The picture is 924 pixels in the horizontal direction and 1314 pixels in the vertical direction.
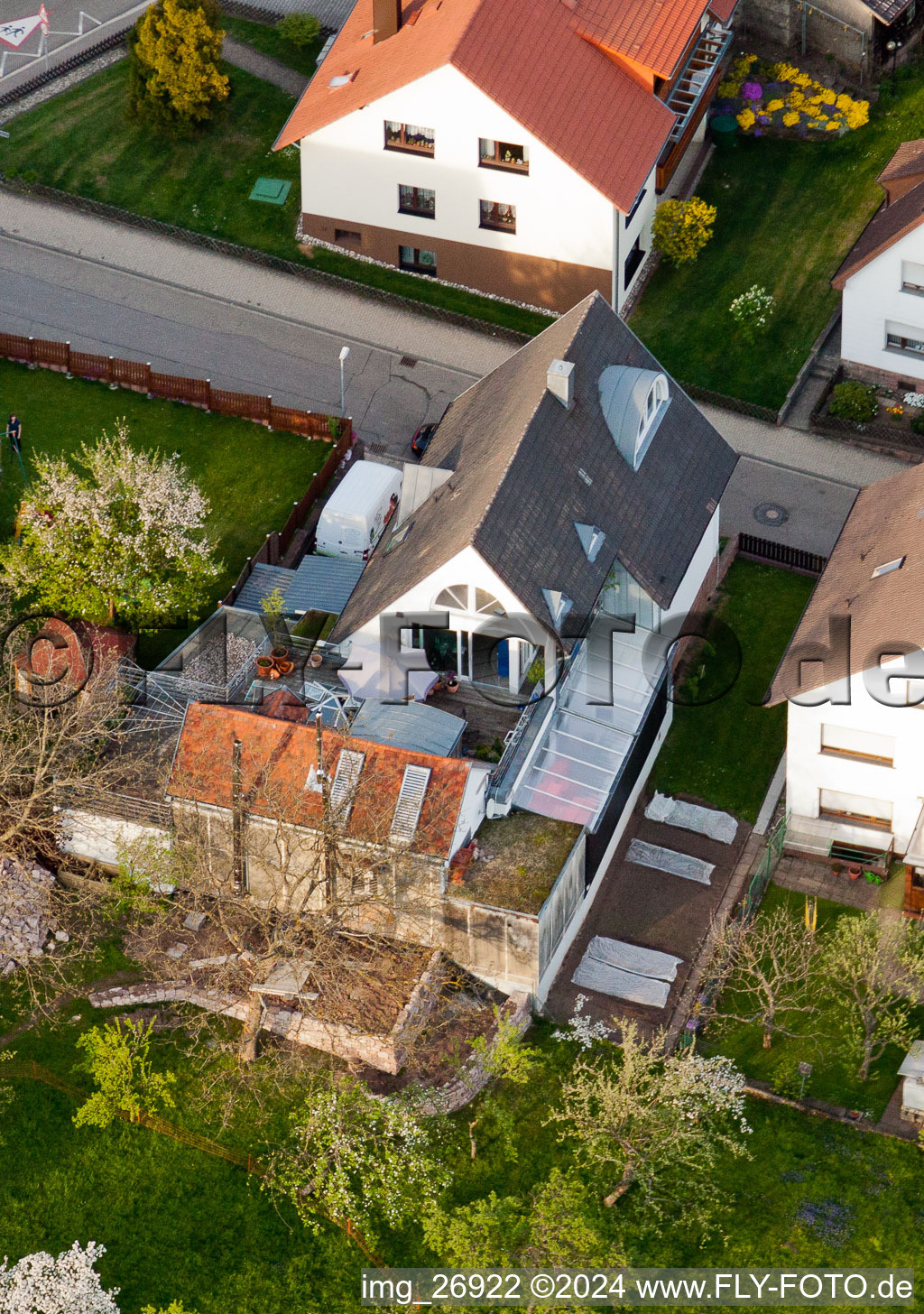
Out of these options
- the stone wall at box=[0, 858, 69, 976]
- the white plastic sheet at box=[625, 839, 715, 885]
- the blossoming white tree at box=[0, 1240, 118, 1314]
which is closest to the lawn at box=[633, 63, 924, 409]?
the white plastic sheet at box=[625, 839, 715, 885]

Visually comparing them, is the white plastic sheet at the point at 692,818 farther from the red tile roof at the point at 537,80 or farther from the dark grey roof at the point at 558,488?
the red tile roof at the point at 537,80

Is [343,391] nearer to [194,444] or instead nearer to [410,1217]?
[194,444]

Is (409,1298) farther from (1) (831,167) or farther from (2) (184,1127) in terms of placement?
(1) (831,167)

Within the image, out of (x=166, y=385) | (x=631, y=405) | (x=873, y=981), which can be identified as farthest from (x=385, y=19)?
(x=873, y=981)

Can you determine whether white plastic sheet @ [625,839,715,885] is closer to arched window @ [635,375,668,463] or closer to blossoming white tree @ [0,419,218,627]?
arched window @ [635,375,668,463]

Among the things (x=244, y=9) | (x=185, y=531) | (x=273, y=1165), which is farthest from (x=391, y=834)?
(x=244, y=9)
